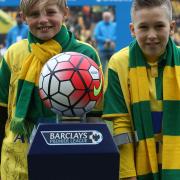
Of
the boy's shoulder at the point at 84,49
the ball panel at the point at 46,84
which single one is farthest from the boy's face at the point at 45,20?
the ball panel at the point at 46,84

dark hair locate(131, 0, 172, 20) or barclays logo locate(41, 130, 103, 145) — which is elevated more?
dark hair locate(131, 0, 172, 20)

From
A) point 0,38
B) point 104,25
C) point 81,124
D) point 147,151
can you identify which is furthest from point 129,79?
point 0,38

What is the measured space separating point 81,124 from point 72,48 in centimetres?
85

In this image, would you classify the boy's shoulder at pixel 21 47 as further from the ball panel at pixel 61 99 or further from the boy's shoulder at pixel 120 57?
the ball panel at pixel 61 99

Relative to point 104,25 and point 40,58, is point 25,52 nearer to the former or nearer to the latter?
point 40,58

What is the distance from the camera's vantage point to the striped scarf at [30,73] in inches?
126

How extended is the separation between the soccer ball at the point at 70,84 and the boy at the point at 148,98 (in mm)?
349

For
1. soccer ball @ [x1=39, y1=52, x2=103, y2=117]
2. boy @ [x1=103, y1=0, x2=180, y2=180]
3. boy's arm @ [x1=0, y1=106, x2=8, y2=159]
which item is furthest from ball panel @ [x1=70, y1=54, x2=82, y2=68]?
boy's arm @ [x1=0, y1=106, x2=8, y2=159]

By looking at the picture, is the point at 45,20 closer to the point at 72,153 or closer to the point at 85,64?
the point at 85,64

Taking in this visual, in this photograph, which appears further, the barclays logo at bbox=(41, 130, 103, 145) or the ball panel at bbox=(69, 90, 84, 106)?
the ball panel at bbox=(69, 90, 84, 106)

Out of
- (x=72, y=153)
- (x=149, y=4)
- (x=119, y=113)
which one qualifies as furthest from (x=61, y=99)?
(x=149, y=4)

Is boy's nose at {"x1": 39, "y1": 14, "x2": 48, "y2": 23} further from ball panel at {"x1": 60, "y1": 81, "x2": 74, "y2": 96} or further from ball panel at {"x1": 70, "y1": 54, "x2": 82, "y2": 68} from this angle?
ball panel at {"x1": 60, "y1": 81, "x2": 74, "y2": 96}

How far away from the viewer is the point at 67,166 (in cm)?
258

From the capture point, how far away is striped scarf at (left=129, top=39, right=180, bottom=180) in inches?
118
